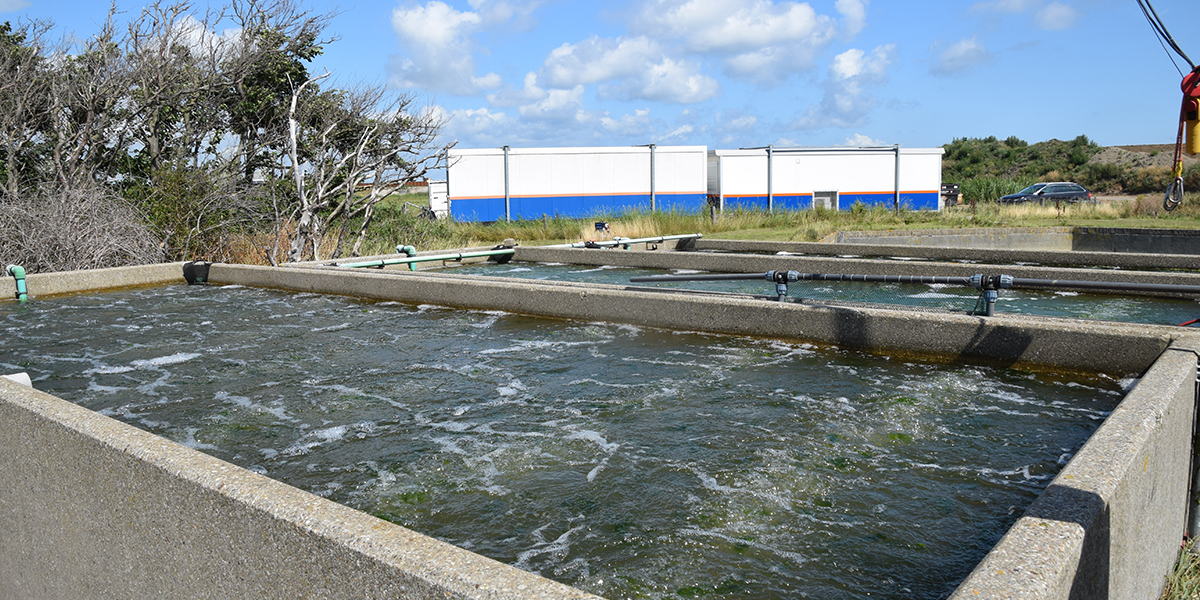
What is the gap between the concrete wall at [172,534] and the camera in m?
2.03

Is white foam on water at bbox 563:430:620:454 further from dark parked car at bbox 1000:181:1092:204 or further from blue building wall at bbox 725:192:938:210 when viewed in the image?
dark parked car at bbox 1000:181:1092:204

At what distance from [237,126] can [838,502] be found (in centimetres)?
1515

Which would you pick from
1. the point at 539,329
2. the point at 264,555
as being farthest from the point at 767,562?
the point at 539,329

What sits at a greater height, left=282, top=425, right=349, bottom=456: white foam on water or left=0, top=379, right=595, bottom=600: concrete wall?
left=0, top=379, right=595, bottom=600: concrete wall

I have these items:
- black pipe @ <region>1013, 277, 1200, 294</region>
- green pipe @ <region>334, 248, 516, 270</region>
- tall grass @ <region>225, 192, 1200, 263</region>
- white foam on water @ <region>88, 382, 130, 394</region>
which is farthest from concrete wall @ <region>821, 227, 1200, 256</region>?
white foam on water @ <region>88, 382, 130, 394</region>

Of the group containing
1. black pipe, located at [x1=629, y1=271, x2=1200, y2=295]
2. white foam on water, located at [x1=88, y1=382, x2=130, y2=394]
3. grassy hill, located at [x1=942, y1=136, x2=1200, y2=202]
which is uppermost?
grassy hill, located at [x1=942, y1=136, x2=1200, y2=202]

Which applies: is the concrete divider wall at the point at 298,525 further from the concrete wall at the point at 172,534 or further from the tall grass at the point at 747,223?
the tall grass at the point at 747,223

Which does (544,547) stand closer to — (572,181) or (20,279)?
(20,279)

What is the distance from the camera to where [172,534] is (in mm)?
2662

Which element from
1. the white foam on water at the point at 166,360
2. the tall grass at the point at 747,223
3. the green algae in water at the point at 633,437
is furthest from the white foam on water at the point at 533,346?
the tall grass at the point at 747,223

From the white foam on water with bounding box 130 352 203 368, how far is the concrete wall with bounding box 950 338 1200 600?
239 inches

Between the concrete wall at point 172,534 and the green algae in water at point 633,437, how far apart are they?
903 mm

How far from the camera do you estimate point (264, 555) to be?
2340 mm

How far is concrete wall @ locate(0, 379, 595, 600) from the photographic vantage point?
6.64ft
